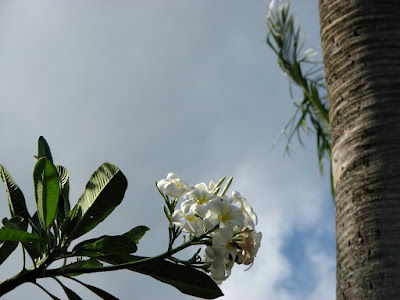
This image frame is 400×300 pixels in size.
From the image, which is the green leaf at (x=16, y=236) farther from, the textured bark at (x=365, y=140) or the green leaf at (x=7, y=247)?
the textured bark at (x=365, y=140)

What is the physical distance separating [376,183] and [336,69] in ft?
1.31

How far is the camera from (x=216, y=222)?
5.28 feet

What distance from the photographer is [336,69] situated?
1.90m

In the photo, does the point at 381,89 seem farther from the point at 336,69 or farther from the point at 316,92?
the point at 316,92

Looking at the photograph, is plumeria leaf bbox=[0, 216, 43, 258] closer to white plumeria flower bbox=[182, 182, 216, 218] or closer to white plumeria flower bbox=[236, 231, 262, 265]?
white plumeria flower bbox=[182, 182, 216, 218]

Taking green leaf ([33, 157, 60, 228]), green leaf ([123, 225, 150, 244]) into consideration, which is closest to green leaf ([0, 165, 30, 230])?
green leaf ([33, 157, 60, 228])

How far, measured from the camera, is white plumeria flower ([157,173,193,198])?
1712mm

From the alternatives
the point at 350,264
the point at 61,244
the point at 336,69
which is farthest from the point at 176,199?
the point at 336,69

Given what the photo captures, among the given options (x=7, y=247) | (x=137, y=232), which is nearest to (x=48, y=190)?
(x=7, y=247)

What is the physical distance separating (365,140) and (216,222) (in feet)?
1.40

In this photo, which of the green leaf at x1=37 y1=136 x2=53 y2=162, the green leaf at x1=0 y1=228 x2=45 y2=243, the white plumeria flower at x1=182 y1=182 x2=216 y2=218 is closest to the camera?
the green leaf at x1=0 y1=228 x2=45 y2=243

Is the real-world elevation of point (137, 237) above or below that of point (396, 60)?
below

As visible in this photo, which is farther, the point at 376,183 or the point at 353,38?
the point at 353,38

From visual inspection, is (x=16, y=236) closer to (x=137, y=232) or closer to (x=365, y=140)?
(x=137, y=232)
